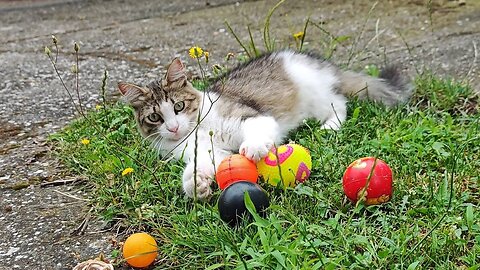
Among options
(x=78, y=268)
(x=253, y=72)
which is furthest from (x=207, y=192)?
(x=253, y=72)

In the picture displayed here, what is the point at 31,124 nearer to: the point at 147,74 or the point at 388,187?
the point at 147,74

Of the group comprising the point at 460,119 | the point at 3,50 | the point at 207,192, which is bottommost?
the point at 460,119

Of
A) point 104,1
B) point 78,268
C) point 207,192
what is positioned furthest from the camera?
point 104,1

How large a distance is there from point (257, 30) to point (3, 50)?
2309mm

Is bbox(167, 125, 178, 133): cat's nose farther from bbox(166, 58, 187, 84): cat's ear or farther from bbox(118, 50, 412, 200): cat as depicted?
bbox(166, 58, 187, 84): cat's ear

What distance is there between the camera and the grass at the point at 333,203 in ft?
7.82

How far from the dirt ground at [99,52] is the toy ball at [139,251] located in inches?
9.1

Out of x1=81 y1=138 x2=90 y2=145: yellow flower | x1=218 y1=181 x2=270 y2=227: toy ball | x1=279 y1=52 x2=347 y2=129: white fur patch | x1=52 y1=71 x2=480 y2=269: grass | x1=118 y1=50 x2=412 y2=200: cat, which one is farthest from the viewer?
x1=279 y1=52 x2=347 y2=129: white fur patch

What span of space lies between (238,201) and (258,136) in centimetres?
60

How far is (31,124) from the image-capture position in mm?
4152

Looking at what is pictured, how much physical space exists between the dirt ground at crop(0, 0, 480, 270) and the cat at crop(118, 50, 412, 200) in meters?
0.50

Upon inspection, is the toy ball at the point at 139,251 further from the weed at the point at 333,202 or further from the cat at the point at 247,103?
the cat at the point at 247,103

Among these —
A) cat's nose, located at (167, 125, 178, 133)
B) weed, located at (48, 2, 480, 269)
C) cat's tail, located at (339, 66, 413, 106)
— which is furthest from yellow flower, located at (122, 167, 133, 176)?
cat's tail, located at (339, 66, 413, 106)

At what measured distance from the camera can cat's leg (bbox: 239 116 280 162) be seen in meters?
2.96
